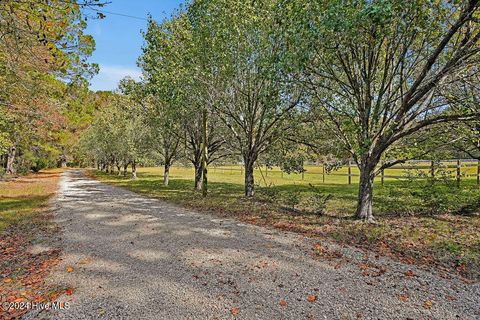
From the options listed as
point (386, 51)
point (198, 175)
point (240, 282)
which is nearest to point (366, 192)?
point (386, 51)

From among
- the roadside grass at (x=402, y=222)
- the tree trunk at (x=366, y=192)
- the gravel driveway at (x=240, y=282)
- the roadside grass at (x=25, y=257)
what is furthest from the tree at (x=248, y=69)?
the roadside grass at (x=25, y=257)

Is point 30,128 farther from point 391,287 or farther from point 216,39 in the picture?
point 391,287

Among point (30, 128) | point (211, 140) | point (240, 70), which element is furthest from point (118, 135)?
point (240, 70)

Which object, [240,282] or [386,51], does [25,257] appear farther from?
[386,51]

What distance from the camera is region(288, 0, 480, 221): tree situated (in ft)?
19.9

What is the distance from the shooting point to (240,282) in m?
4.00

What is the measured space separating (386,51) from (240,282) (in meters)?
7.29

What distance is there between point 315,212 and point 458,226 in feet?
12.8

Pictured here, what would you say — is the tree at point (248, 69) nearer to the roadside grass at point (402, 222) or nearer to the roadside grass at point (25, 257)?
the roadside grass at point (402, 222)

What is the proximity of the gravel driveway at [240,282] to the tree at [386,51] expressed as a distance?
3.69m

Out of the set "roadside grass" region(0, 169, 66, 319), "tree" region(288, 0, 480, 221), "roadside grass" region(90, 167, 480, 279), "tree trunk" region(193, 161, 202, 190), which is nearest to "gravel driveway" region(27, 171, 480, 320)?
"roadside grass" region(0, 169, 66, 319)

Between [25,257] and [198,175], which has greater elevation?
[198,175]

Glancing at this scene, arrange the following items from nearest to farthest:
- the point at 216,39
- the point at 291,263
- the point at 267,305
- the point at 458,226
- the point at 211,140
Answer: the point at 267,305
the point at 291,263
the point at 458,226
the point at 216,39
the point at 211,140

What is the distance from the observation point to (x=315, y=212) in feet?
30.9
